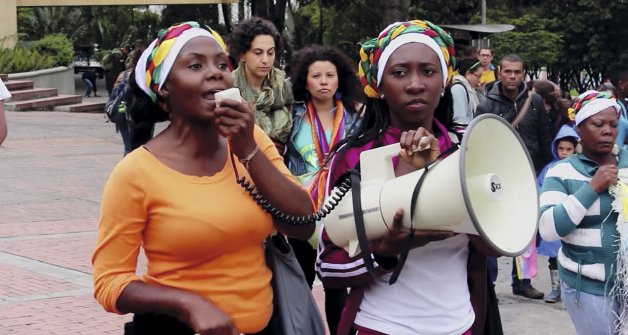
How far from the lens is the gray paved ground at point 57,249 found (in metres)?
6.76

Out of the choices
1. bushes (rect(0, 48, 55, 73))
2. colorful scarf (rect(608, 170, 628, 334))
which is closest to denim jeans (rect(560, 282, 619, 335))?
colorful scarf (rect(608, 170, 628, 334))

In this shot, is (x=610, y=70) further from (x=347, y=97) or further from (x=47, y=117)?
(x=347, y=97)

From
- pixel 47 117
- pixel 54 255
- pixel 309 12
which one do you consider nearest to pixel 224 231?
pixel 54 255

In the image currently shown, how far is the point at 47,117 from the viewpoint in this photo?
23.4 meters

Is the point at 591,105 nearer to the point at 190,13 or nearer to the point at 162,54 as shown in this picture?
the point at 162,54

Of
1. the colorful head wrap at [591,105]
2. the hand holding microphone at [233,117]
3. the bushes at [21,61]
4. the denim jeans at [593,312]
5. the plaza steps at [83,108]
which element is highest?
the hand holding microphone at [233,117]

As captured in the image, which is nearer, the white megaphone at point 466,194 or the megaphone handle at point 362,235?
the white megaphone at point 466,194

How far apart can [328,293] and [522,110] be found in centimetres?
409

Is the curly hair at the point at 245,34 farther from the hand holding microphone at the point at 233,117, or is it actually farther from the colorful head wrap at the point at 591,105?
the hand holding microphone at the point at 233,117

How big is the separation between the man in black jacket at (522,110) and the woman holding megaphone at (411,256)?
5823 millimetres

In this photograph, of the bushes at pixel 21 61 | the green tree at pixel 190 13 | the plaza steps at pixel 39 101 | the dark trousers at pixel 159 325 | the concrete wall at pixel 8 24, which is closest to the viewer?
the dark trousers at pixel 159 325

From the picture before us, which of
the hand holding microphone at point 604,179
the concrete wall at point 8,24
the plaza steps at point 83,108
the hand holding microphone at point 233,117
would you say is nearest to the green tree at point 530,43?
the plaza steps at point 83,108

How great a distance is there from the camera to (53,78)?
95.5 feet

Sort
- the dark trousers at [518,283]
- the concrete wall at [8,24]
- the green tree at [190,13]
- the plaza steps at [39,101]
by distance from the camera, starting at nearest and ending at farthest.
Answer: the dark trousers at [518,283] < the plaza steps at [39,101] < the concrete wall at [8,24] < the green tree at [190,13]
